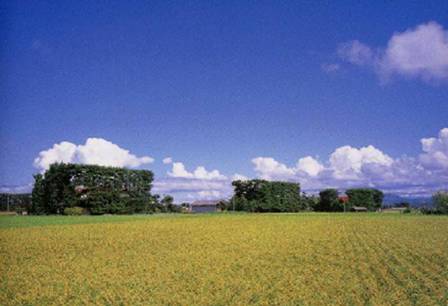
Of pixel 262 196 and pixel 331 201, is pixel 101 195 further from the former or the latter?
pixel 331 201

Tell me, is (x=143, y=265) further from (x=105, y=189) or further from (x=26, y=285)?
(x=105, y=189)

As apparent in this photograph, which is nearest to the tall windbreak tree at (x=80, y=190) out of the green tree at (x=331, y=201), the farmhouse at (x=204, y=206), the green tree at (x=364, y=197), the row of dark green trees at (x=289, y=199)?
the row of dark green trees at (x=289, y=199)

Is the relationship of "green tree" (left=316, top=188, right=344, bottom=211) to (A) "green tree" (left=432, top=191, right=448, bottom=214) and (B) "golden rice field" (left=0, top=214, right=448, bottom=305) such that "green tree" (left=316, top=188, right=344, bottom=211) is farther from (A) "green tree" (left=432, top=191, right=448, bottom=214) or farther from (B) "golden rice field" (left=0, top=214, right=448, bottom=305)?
(B) "golden rice field" (left=0, top=214, right=448, bottom=305)

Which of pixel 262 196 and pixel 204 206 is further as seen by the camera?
pixel 204 206

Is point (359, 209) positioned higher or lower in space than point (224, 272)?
higher

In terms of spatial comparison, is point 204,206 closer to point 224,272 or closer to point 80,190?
point 80,190

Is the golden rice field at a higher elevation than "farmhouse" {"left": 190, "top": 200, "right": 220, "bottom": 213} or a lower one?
lower

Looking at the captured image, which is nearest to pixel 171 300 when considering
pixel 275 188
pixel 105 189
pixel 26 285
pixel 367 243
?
pixel 26 285

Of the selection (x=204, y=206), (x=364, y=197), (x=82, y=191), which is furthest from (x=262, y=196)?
(x=204, y=206)

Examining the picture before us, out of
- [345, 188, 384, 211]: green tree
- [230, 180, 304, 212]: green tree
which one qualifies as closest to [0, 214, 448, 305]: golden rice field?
[230, 180, 304, 212]: green tree

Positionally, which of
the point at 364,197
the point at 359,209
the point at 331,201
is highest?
the point at 364,197

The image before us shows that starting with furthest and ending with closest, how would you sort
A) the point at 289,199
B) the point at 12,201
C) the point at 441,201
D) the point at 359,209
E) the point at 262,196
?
the point at 359,209, the point at 289,199, the point at 262,196, the point at 12,201, the point at 441,201

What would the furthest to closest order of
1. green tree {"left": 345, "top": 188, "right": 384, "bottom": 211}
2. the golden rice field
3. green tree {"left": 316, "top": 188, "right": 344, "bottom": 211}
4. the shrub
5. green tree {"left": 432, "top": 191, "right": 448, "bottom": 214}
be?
1. green tree {"left": 345, "top": 188, "right": 384, "bottom": 211}
2. green tree {"left": 316, "top": 188, "right": 344, "bottom": 211}
3. green tree {"left": 432, "top": 191, "right": 448, "bottom": 214}
4. the shrub
5. the golden rice field

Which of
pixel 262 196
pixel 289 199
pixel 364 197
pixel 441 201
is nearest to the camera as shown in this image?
pixel 441 201
